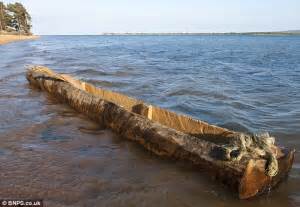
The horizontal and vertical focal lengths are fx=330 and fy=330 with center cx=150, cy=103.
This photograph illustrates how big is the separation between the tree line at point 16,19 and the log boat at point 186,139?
87.1 metres

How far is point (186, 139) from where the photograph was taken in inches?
224

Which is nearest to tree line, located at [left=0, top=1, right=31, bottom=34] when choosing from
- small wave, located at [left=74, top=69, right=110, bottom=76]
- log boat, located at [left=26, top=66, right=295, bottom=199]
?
small wave, located at [left=74, top=69, right=110, bottom=76]

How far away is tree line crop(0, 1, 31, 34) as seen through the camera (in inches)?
3514

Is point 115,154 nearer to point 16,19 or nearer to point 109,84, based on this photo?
point 109,84

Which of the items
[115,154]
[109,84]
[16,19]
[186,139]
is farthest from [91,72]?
[16,19]

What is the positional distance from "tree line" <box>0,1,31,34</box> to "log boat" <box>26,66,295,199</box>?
87.1 meters

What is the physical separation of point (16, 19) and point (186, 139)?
100 meters

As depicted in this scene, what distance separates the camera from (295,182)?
5.51 meters

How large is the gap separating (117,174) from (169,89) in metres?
8.97

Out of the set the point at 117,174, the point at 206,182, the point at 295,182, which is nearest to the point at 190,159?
the point at 206,182

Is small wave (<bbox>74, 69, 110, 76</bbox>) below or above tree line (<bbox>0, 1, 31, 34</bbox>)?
below

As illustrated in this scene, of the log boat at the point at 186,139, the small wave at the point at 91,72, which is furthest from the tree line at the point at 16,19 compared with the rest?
the log boat at the point at 186,139

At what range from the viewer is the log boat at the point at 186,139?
15.5 feet

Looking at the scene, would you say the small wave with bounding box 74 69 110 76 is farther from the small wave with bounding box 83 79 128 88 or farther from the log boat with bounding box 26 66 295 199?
the log boat with bounding box 26 66 295 199
